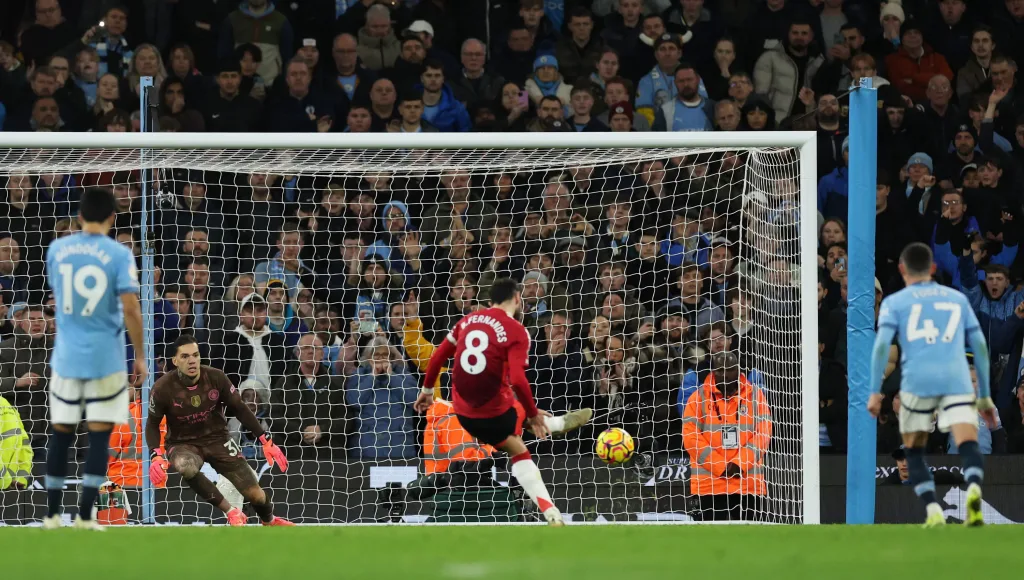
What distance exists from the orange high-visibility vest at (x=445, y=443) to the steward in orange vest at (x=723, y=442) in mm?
1711

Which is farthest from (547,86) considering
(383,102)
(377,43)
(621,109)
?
(377,43)

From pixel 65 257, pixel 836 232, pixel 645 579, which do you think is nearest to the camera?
pixel 645 579

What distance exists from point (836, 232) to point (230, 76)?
591 cm

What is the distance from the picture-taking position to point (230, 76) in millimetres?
13211

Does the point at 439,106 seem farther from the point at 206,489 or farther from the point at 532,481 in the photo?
the point at 532,481

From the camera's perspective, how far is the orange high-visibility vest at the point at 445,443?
11094mm

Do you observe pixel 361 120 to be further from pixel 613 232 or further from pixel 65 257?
pixel 65 257

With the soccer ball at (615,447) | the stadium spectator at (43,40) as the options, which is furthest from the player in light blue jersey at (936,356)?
the stadium spectator at (43,40)

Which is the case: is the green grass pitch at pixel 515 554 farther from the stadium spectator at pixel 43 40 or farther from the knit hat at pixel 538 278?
the stadium spectator at pixel 43 40

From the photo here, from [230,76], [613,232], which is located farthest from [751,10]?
[230,76]

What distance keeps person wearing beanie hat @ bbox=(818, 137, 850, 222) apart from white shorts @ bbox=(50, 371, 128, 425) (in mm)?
7958

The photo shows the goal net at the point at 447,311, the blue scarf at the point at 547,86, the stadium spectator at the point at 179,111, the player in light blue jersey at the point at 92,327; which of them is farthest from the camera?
the blue scarf at the point at 547,86

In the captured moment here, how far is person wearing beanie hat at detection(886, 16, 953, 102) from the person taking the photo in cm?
1438

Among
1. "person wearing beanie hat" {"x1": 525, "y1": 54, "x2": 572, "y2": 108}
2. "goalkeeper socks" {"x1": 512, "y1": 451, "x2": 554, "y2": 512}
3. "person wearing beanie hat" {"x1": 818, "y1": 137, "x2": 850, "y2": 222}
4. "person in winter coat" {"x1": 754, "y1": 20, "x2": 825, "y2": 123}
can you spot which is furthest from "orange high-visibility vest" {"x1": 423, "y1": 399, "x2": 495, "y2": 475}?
"person in winter coat" {"x1": 754, "y1": 20, "x2": 825, "y2": 123}
